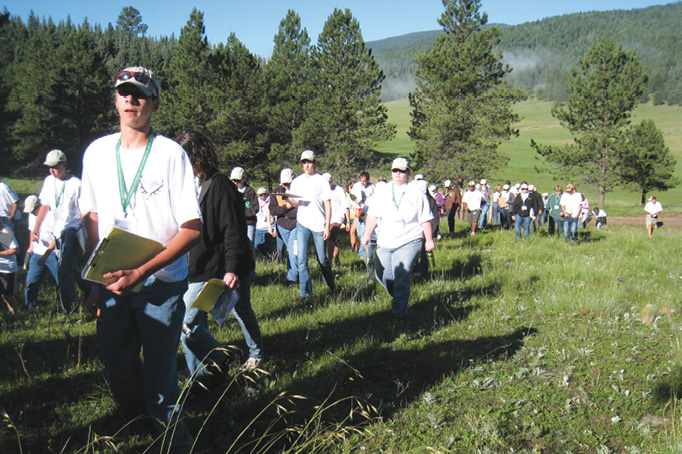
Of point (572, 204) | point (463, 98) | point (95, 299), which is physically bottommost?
point (572, 204)

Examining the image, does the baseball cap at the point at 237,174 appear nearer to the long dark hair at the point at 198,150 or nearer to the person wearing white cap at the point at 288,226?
the person wearing white cap at the point at 288,226

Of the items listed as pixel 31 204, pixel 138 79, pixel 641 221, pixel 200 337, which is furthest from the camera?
pixel 641 221

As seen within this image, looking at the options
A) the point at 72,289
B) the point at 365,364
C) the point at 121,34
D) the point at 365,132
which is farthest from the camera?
the point at 121,34

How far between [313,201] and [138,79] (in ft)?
14.9

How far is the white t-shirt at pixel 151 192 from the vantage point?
7.36ft

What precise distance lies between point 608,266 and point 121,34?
401 feet

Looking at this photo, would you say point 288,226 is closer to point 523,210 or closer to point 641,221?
point 523,210

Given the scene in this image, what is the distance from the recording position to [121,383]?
2.54 metres

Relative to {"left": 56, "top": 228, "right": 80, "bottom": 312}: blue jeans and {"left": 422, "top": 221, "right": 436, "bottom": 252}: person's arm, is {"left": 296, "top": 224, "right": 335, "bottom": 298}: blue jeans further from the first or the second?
{"left": 56, "top": 228, "right": 80, "bottom": 312}: blue jeans

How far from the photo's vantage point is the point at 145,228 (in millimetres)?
2260

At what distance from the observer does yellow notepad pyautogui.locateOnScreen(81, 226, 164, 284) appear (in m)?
1.95

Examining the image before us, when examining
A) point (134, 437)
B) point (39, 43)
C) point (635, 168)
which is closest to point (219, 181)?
point (134, 437)

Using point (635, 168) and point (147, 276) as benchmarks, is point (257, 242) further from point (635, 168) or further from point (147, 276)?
point (635, 168)

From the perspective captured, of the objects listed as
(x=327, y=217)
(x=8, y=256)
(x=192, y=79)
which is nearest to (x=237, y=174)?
(x=327, y=217)
